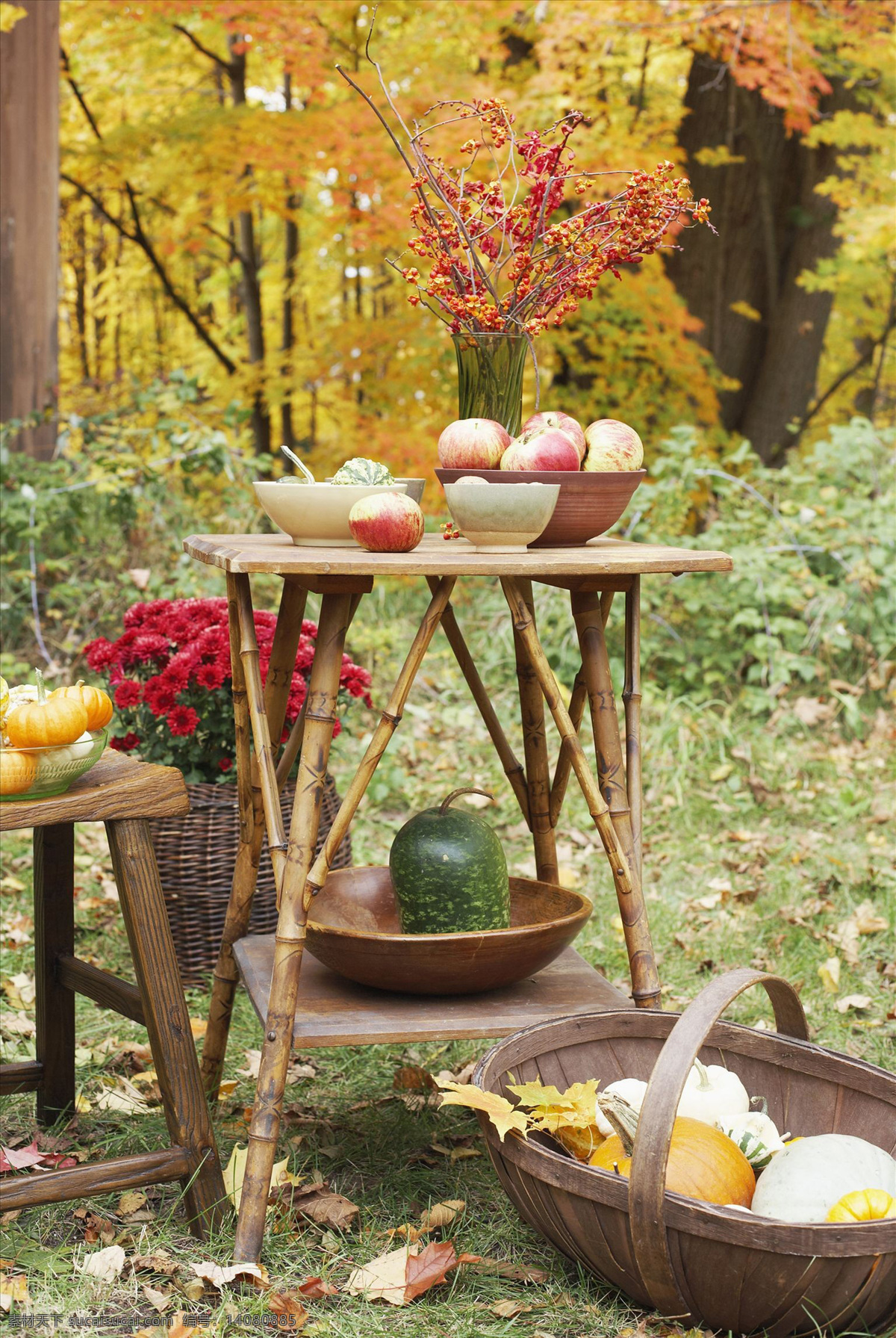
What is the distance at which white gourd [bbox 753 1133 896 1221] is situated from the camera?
1.54m

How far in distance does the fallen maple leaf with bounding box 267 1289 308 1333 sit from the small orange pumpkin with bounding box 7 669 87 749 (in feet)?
2.63

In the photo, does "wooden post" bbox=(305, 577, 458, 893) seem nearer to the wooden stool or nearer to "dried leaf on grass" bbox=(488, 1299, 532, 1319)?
the wooden stool

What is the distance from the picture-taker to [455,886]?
1948 millimetres

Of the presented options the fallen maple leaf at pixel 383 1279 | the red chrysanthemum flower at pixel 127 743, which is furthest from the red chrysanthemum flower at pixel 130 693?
the fallen maple leaf at pixel 383 1279

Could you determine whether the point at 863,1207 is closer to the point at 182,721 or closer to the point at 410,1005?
the point at 410,1005

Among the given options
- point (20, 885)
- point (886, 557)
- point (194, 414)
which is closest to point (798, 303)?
point (886, 557)

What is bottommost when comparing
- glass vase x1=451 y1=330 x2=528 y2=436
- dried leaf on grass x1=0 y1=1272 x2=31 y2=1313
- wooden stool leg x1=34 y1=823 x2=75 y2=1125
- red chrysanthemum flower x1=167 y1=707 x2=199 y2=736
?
dried leaf on grass x1=0 y1=1272 x2=31 y2=1313

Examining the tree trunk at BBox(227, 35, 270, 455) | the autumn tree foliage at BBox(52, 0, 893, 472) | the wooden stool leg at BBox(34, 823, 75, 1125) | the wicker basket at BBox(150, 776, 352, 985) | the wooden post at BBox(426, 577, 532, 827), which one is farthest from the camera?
the tree trunk at BBox(227, 35, 270, 455)

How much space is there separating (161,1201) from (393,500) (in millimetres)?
1168

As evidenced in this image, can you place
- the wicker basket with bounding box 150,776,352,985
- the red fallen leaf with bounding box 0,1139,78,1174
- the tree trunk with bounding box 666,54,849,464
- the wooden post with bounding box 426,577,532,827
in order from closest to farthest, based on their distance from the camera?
1. the red fallen leaf with bounding box 0,1139,78,1174
2. the wooden post with bounding box 426,577,532,827
3. the wicker basket with bounding box 150,776,352,985
4. the tree trunk with bounding box 666,54,849,464

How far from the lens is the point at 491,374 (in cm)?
202

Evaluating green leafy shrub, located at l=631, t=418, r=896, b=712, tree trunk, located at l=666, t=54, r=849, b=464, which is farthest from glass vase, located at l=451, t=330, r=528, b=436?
tree trunk, located at l=666, t=54, r=849, b=464

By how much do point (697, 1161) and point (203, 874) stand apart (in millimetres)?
1428

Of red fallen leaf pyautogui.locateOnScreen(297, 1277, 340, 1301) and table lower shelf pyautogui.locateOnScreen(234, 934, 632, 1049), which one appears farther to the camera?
table lower shelf pyautogui.locateOnScreen(234, 934, 632, 1049)
